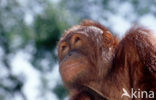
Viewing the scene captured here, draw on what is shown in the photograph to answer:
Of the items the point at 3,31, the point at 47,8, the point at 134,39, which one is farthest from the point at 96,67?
the point at 3,31

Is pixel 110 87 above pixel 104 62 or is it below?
below

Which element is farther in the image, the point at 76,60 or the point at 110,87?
the point at 76,60

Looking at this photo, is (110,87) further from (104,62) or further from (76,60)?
(76,60)

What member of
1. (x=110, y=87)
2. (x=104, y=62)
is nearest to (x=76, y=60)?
(x=104, y=62)

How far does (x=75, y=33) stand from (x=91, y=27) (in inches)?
8.5

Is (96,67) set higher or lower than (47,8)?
lower

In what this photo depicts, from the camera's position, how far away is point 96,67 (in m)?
3.96

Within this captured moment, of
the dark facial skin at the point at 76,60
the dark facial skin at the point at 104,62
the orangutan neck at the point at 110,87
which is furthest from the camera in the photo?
the dark facial skin at the point at 76,60

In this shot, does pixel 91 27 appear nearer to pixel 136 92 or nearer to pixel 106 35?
pixel 106 35

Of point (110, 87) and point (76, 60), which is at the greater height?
point (76, 60)

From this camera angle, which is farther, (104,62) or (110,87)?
(104,62)

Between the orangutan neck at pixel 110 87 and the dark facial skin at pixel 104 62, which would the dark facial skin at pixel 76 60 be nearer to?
the dark facial skin at pixel 104 62

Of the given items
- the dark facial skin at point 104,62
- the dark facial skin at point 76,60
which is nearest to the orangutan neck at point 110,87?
the dark facial skin at point 104,62

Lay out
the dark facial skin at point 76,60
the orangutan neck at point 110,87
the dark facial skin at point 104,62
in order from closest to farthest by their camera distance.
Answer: the dark facial skin at point 104,62, the orangutan neck at point 110,87, the dark facial skin at point 76,60
